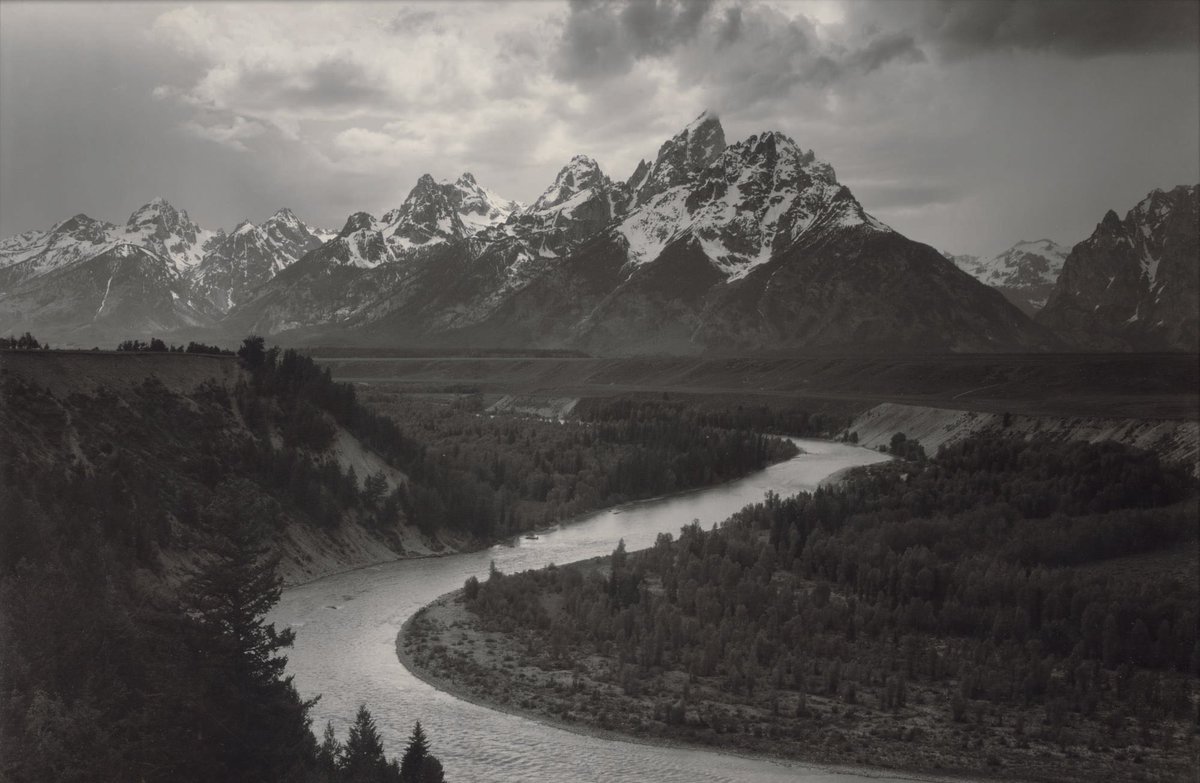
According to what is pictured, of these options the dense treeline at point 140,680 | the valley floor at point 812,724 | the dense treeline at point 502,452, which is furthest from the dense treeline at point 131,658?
the dense treeline at point 502,452

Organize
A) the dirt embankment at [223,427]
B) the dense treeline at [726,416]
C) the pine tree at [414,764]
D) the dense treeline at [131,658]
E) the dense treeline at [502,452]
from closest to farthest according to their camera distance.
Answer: the dense treeline at [131,658], the pine tree at [414,764], the dirt embankment at [223,427], the dense treeline at [502,452], the dense treeline at [726,416]

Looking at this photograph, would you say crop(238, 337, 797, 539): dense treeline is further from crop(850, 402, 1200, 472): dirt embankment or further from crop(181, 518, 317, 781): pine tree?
crop(181, 518, 317, 781): pine tree

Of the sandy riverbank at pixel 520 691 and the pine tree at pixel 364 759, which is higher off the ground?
the pine tree at pixel 364 759

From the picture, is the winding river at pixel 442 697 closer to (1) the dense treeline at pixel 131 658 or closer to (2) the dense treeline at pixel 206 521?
(2) the dense treeline at pixel 206 521

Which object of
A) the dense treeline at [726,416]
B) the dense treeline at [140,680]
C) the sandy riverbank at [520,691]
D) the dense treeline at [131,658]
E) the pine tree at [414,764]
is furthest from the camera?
the dense treeline at [726,416]

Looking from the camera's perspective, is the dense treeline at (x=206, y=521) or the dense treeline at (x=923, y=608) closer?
the dense treeline at (x=206, y=521)

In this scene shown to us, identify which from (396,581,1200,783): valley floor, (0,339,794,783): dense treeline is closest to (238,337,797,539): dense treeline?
(0,339,794,783): dense treeline

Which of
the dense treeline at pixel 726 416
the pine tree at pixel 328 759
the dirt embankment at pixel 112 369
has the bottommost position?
the pine tree at pixel 328 759

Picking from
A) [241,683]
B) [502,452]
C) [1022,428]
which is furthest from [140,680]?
[1022,428]
